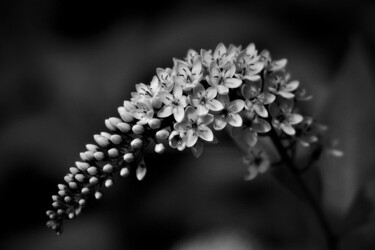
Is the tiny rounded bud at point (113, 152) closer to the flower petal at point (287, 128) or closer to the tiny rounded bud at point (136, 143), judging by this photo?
the tiny rounded bud at point (136, 143)

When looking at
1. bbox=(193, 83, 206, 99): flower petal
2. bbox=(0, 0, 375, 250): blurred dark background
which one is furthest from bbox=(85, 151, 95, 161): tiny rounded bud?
bbox=(0, 0, 375, 250): blurred dark background

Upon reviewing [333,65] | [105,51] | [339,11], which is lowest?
[333,65]

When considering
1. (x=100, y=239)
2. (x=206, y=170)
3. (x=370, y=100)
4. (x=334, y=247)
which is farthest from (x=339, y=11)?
(x=100, y=239)

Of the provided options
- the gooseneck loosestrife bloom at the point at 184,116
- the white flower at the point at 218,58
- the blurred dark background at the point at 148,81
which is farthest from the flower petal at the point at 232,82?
the blurred dark background at the point at 148,81

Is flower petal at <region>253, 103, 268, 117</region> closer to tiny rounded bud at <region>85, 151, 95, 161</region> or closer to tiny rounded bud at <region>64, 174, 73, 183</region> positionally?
tiny rounded bud at <region>85, 151, 95, 161</region>

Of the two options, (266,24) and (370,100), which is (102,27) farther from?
(370,100)
